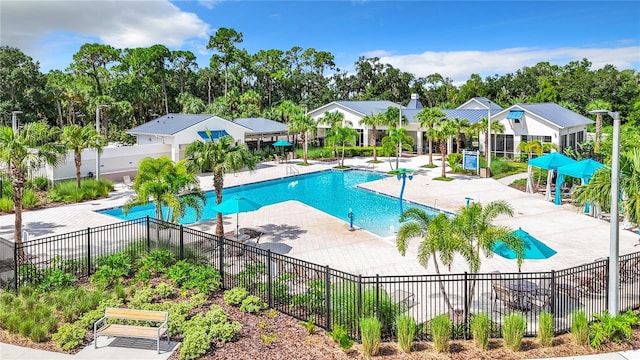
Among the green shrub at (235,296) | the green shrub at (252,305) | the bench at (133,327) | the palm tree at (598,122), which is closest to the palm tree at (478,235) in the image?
the green shrub at (252,305)

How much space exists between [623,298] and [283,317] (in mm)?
9006

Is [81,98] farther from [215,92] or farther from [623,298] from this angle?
[623,298]

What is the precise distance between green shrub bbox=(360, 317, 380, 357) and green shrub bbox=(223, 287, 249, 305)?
402cm

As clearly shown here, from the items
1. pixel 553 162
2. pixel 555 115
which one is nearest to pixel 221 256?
pixel 553 162

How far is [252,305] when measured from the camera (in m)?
12.9

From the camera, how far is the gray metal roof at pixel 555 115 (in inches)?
1711

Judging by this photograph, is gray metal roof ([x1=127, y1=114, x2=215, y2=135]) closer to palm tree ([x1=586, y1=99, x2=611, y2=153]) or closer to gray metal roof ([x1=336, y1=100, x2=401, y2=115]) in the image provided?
gray metal roof ([x1=336, y1=100, x2=401, y2=115])

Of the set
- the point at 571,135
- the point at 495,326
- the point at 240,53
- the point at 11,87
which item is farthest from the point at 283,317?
the point at 240,53

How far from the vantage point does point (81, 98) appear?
5666cm

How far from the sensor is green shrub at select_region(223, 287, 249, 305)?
13.4 metres

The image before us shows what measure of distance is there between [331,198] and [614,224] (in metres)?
21.8

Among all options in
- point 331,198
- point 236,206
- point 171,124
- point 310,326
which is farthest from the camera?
point 171,124

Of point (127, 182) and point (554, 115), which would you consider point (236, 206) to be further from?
point (554, 115)

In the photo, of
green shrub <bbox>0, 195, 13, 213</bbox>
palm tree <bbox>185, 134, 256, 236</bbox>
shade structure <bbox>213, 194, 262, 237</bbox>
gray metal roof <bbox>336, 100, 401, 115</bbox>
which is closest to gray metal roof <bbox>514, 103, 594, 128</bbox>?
gray metal roof <bbox>336, 100, 401, 115</bbox>
